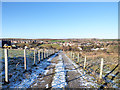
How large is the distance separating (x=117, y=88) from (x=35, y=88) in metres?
3.44

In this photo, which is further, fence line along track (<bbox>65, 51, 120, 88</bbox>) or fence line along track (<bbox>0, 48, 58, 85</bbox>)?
fence line along track (<bbox>65, 51, 120, 88</bbox>)

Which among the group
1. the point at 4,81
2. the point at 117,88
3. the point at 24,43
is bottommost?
the point at 117,88

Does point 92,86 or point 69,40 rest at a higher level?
point 69,40

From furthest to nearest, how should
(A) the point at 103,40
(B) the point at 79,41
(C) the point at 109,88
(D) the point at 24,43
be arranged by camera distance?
(B) the point at 79,41, (A) the point at 103,40, (D) the point at 24,43, (C) the point at 109,88

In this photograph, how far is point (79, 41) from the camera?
29641 millimetres

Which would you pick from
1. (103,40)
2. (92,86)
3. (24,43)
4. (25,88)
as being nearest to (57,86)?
(25,88)

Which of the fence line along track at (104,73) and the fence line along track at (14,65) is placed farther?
the fence line along track at (104,73)

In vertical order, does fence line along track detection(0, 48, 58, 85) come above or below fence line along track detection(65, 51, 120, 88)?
above

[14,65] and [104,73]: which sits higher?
[14,65]

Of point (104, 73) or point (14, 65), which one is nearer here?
point (104, 73)

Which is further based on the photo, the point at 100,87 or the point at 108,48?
the point at 108,48

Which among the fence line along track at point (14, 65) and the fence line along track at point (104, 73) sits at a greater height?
the fence line along track at point (14, 65)

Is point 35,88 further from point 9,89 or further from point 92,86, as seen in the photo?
point 92,86

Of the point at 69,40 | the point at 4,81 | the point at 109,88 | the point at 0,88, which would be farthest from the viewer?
the point at 69,40
